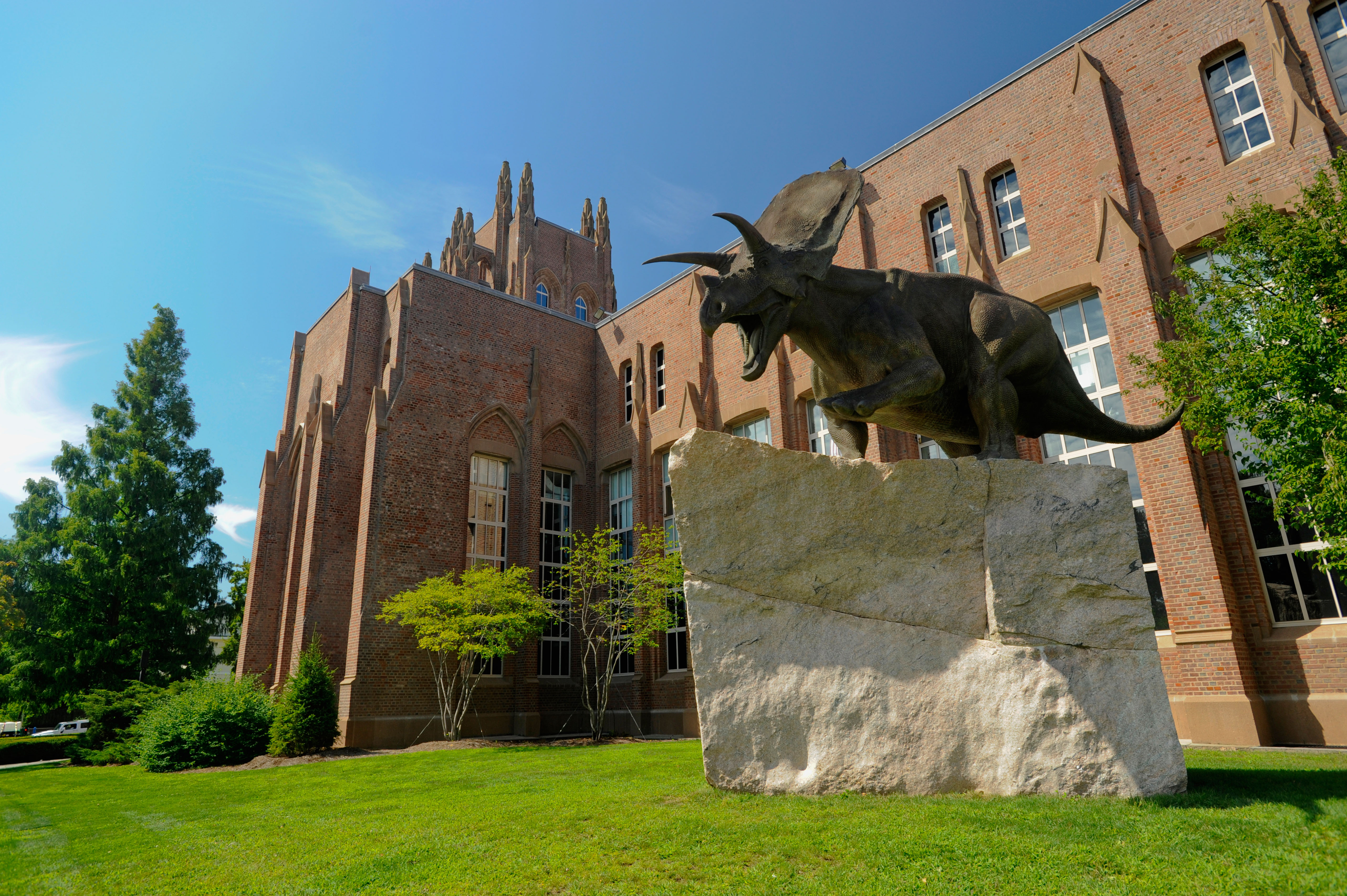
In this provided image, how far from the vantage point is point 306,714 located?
58.2 feet

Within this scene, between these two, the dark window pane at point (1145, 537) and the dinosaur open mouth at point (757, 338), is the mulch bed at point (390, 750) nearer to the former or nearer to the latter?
the dark window pane at point (1145, 537)

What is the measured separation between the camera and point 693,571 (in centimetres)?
545

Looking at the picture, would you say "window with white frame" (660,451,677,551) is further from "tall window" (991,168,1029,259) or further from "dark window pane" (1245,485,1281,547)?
"dark window pane" (1245,485,1281,547)

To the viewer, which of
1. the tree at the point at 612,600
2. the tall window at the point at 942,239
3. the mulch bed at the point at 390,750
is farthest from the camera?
the tree at the point at 612,600

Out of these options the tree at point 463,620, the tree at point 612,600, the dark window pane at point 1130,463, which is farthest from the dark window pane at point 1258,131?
the tree at point 463,620

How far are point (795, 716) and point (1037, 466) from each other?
7.54 feet

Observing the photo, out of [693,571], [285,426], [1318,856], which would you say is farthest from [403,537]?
[1318,856]

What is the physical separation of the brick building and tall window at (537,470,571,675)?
0.15m

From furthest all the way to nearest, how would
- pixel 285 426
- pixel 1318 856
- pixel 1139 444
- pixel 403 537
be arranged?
pixel 285 426
pixel 403 537
pixel 1139 444
pixel 1318 856

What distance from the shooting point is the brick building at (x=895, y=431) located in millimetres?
13172

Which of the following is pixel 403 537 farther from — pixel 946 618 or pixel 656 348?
pixel 946 618

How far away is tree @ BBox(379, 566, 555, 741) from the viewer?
65.2ft

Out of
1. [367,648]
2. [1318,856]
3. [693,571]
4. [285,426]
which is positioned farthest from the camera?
[285,426]

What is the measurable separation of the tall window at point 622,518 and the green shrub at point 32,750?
686 inches
